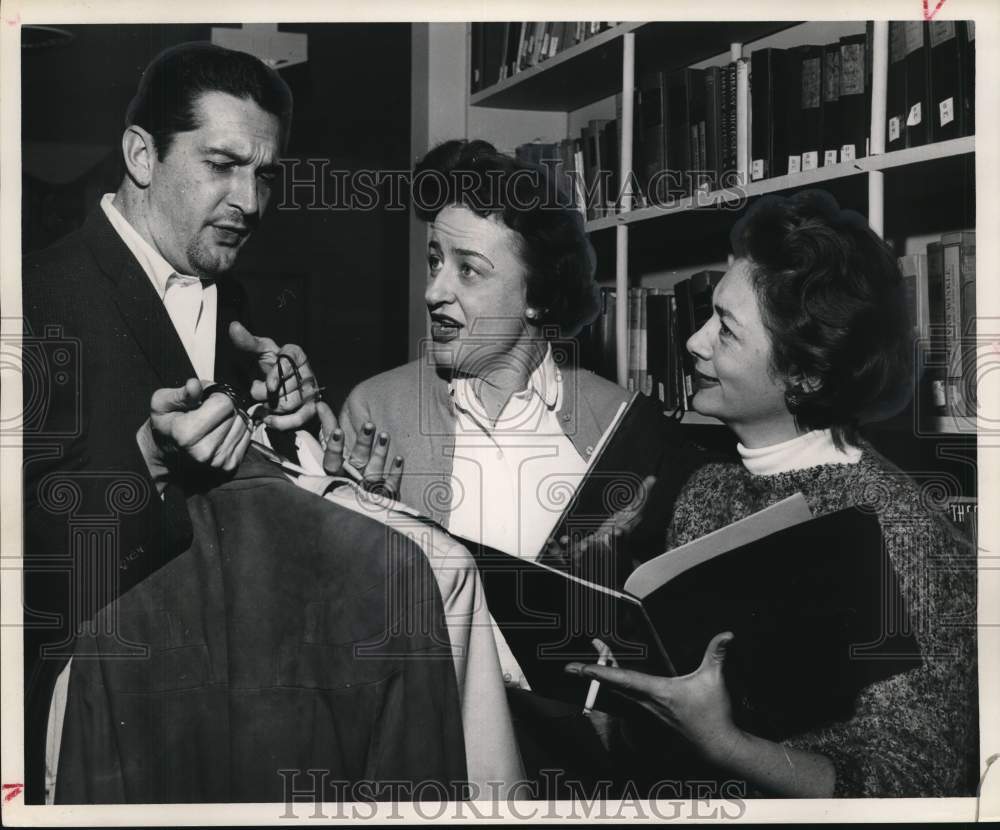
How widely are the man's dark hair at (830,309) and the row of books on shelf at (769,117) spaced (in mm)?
108

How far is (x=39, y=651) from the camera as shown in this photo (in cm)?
183

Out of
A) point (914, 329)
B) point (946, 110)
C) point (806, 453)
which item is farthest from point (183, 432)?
point (946, 110)

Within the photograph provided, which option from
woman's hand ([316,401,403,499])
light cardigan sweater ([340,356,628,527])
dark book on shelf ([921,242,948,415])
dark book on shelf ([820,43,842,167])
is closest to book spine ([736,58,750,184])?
dark book on shelf ([820,43,842,167])

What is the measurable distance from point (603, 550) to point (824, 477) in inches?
16.2

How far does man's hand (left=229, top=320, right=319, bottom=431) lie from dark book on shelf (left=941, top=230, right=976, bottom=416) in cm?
115

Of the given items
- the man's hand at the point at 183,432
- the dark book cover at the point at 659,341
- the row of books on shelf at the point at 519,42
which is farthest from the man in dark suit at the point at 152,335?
the dark book cover at the point at 659,341

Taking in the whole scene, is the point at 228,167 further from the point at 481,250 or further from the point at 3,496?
the point at 3,496

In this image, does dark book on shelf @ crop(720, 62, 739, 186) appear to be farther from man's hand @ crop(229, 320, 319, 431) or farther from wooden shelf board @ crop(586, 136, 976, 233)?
man's hand @ crop(229, 320, 319, 431)

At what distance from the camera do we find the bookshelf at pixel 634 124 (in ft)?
5.61

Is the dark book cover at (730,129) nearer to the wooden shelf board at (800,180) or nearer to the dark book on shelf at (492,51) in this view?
the wooden shelf board at (800,180)

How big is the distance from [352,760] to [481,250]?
955mm

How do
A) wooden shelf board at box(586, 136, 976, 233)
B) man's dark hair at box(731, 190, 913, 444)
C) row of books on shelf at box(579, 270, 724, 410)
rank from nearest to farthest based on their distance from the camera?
wooden shelf board at box(586, 136, 976, 233), man's dark hair at box(731, 190, 913, 444), row of books on shelf at box(579, 270, 724, 410)

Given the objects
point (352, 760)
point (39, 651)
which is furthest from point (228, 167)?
point (352, 760)

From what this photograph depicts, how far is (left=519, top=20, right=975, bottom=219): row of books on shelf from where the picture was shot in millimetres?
1683
